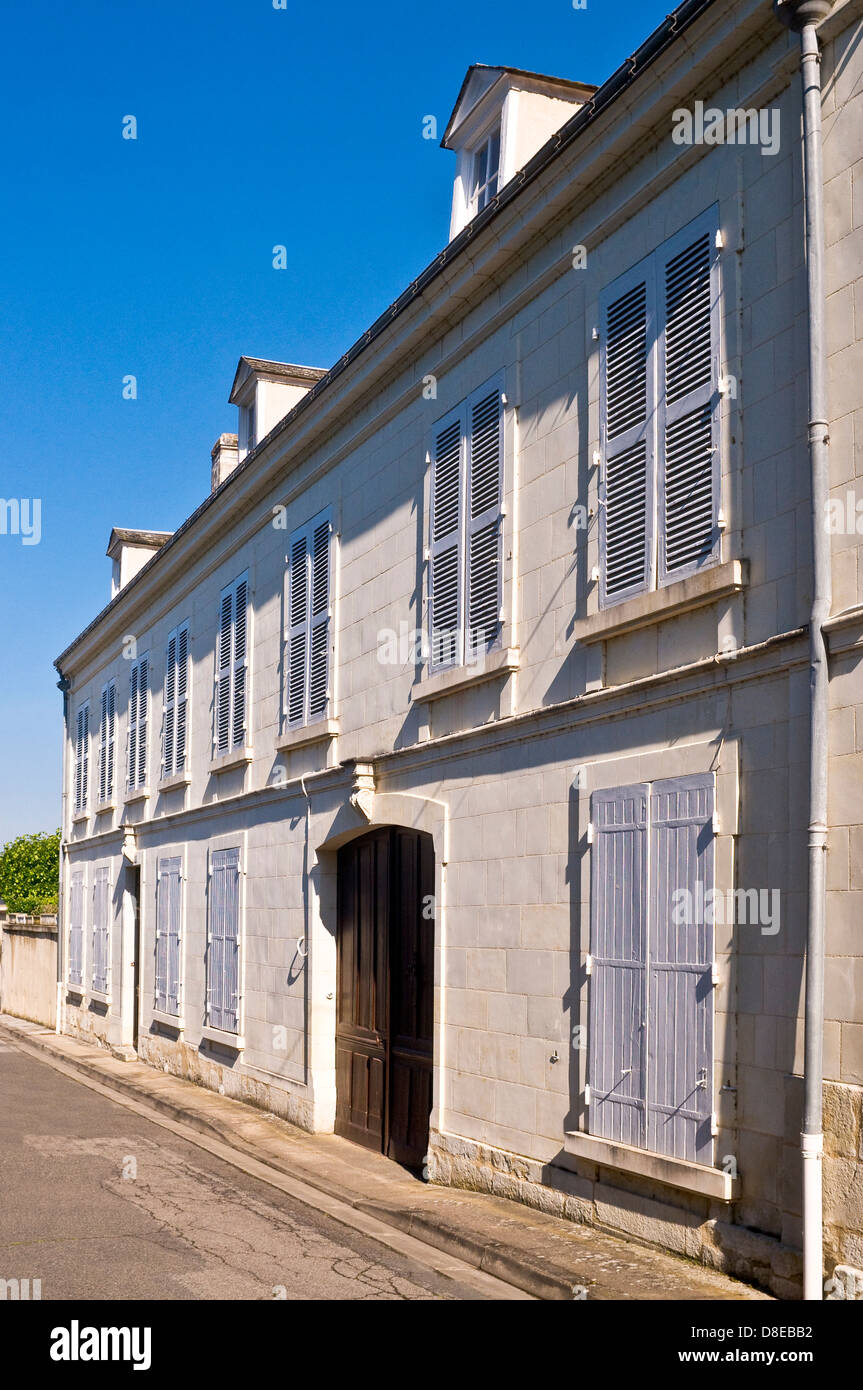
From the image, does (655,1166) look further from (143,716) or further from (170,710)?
(143,716)

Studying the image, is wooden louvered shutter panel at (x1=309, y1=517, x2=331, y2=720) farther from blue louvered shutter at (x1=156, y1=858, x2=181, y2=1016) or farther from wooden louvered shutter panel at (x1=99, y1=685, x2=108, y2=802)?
wooden louvered shutter panel at (x1=99, y1=685, x2=108, y2=802)

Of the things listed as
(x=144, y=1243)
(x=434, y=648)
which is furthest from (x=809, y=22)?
(x=144, y=1243)

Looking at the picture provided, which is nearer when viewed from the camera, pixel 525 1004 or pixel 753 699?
pixel 753 699

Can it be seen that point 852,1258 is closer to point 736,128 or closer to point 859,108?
point 859,108

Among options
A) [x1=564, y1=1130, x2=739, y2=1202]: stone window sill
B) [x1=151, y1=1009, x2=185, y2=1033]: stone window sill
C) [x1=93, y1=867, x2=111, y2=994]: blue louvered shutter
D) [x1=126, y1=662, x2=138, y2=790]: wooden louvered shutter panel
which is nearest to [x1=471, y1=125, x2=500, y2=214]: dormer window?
[x1=564, y1=1130, x2=739, y2=1202]: stone window sill

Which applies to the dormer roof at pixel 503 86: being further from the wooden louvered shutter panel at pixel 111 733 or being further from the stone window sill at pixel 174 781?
the wooden louvered shutter panel at pixel 111 733

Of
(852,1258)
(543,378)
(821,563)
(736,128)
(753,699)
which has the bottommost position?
(852,1258)

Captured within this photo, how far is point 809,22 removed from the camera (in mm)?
6406

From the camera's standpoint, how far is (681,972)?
7.10 metres

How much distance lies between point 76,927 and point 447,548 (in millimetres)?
17655

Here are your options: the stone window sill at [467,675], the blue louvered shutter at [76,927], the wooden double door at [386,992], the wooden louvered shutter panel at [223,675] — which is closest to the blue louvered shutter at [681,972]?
the stone window sill at [467,675]

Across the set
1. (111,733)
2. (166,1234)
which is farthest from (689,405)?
(111,733)

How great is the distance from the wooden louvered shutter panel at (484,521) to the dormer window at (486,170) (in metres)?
1.69
